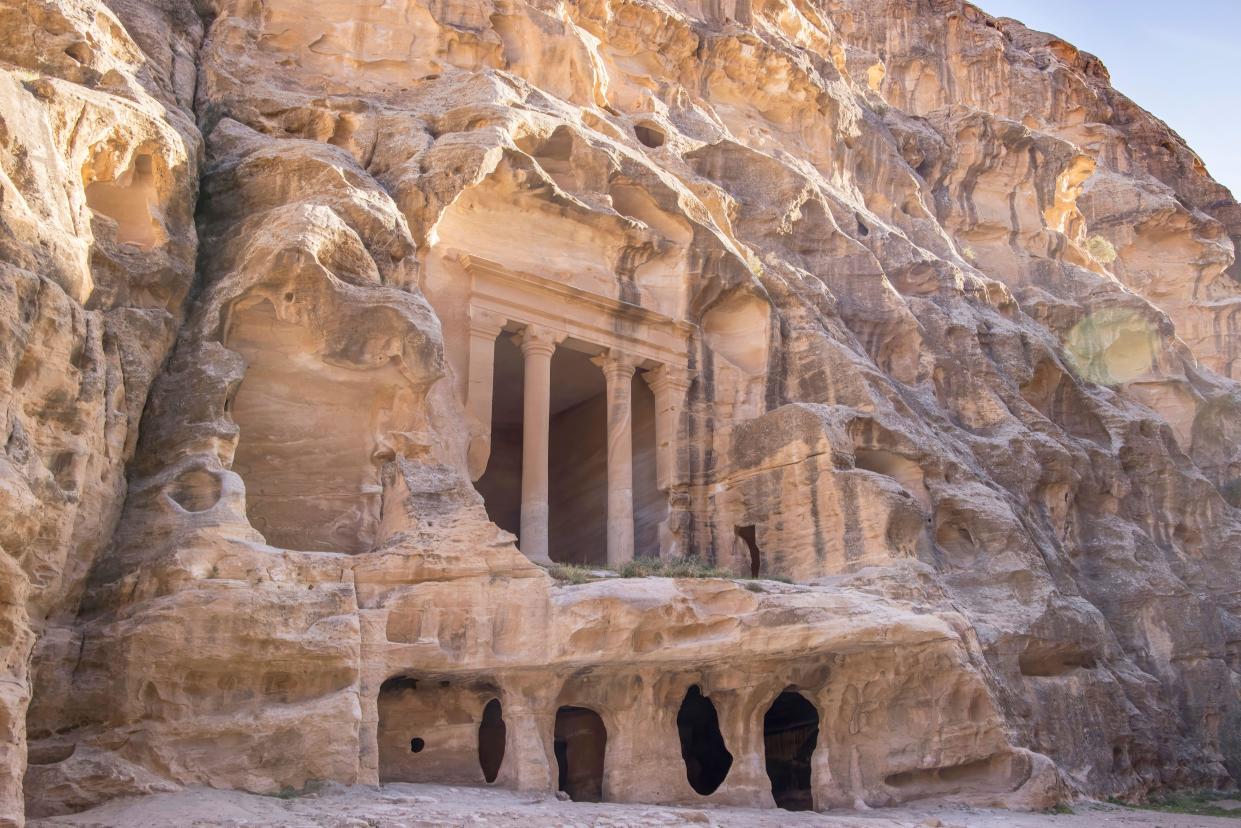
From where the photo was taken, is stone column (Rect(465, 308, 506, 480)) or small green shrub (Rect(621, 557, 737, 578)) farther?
stone column (Rect(465, 308, 506, 480))

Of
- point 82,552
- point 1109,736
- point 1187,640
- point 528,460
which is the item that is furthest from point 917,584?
point 82,552

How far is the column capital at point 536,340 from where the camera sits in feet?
68.5

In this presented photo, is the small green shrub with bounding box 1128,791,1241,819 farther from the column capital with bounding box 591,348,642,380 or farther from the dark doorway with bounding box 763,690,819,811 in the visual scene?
the column capital with bounding box 591,348,642,380

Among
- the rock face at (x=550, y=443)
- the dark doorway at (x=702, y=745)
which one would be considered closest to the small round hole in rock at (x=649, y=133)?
the rock face at (x=550, y=443)

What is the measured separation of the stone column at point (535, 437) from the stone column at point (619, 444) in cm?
113

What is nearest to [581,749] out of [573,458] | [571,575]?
[571,575]

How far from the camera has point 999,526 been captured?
20.7 metres

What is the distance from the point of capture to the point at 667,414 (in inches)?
862

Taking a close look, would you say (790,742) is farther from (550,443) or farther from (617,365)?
(550,443)

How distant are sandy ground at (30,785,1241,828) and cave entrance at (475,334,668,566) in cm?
731

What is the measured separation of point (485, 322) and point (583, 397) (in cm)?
557

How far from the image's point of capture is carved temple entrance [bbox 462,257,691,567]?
66.0 feet

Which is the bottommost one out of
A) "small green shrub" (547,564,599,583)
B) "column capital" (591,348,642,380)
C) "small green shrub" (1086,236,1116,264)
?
"small green shrub" (547,564,599,583)

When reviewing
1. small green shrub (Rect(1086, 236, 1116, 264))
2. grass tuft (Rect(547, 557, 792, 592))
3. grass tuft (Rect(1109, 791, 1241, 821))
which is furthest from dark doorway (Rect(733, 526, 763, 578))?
small green shrub (Rect(1086, 236, 1116, 264))
